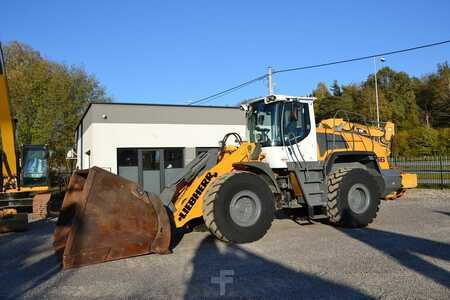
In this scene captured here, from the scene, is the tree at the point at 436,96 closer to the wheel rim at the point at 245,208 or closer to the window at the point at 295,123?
the window at the point at 295,123

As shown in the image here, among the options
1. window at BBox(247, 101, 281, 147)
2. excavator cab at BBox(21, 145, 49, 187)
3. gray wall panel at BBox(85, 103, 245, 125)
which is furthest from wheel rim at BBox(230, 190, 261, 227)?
gray wall panel at BBox(85, 103, 245, 125)

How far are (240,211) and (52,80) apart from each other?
30.2 meters

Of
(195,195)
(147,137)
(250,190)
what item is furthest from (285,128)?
(147,137)

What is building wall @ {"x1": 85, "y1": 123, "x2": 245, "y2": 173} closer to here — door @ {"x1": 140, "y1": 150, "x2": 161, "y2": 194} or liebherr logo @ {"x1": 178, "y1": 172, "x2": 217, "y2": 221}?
door @ {"x1": 140, "y1": 150, "x2": 161, "y2": 194}

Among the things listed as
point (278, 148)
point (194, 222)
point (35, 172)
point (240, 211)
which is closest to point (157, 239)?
point (240, 211)

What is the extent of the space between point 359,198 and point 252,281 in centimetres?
466

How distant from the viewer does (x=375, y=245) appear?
745cm

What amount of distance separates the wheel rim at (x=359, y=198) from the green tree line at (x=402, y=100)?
38.1m

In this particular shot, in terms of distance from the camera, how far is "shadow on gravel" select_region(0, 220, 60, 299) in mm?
5664

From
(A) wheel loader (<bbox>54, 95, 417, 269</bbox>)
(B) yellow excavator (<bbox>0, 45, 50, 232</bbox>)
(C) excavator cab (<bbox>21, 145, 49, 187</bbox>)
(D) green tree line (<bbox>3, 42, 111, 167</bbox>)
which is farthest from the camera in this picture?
(D) green tree line (<bbox>3, 42, 111, 167</bbox>)

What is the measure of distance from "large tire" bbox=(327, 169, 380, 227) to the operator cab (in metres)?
0.74

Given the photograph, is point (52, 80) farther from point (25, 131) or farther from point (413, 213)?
point (413, 213)

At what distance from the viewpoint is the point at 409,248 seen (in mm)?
7172

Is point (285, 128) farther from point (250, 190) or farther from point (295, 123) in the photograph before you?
point (250, 190)
